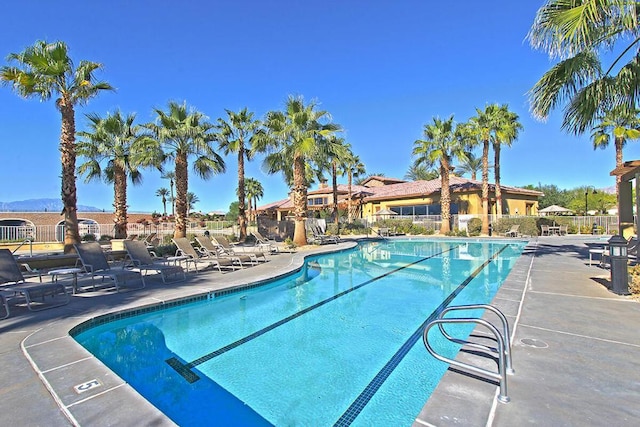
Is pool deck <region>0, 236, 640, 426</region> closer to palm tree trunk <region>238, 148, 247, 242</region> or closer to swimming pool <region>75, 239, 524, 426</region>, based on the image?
swimming pool <region>75, 239, 524, 426</region>

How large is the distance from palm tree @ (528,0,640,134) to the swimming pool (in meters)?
5.10

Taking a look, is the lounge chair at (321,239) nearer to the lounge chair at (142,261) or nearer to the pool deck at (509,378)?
the lounge chair at (142,261)

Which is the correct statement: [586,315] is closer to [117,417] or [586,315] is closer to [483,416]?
[483,416]

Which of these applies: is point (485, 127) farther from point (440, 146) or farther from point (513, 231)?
point (513, 231)

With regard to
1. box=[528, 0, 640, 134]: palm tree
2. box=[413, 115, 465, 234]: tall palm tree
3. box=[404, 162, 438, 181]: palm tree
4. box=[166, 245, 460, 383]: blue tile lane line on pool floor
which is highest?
box=[404, 162, 438, 181]: palm tree

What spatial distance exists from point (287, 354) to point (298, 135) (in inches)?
537

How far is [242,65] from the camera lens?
2002 centimetres

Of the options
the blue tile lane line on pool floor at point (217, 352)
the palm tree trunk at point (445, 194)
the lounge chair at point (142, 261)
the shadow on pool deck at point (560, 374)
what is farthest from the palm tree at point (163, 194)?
the shadow on pool deck at point (560, 374)

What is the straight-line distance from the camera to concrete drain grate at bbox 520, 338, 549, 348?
3.89 m

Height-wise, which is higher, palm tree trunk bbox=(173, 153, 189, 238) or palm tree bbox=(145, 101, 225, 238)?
palm tree bbox=(145, 101, 225, 238)

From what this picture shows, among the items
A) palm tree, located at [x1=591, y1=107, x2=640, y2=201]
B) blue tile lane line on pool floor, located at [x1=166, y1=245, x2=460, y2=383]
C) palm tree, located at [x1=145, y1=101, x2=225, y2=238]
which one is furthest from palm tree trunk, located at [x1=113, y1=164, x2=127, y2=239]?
palm tree, located at [x1=591, y1=107, x2=640, y2=201]

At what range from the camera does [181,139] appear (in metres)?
16.5

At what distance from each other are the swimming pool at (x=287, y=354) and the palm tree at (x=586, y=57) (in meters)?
5.10

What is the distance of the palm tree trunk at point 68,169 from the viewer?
1261 centimetres
